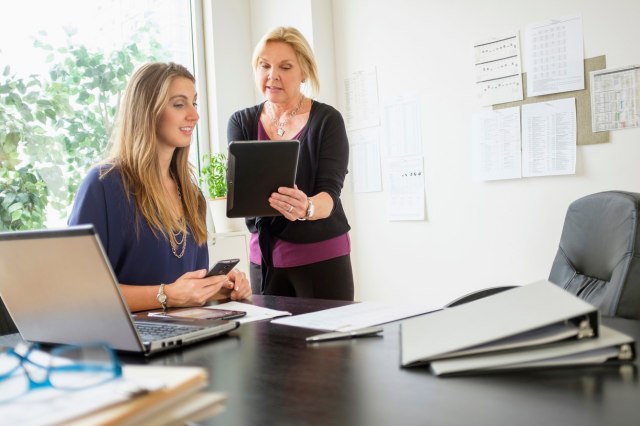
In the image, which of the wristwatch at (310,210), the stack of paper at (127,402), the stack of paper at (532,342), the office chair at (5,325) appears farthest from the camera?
the wristwatch at (310,210)

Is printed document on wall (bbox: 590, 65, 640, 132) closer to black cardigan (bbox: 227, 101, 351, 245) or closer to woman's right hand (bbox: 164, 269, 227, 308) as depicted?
black cardigan (bbox: 227, 101, 351, 245)

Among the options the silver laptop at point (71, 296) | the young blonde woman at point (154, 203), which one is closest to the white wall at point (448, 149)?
the young blonde woman at point (154, 203)

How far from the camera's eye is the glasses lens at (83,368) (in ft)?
1.64

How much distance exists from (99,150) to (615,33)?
246 centimetres

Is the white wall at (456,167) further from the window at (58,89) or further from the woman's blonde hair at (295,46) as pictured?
the window at (58,89)

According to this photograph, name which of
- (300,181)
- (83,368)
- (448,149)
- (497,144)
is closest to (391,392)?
(83,368)

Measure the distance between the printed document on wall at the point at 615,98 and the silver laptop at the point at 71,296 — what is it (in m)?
1.90

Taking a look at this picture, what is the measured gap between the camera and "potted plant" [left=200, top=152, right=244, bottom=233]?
11.0 feet

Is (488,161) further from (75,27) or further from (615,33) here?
(75,27)

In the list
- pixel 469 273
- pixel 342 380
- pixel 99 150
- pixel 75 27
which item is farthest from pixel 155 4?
pixel 342 380

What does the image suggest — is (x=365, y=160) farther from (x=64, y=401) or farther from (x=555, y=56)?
(x=64, y=401)

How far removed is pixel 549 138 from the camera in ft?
8.54

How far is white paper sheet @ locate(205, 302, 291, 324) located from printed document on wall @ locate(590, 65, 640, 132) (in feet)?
5.51

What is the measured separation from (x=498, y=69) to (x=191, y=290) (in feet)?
6.06
